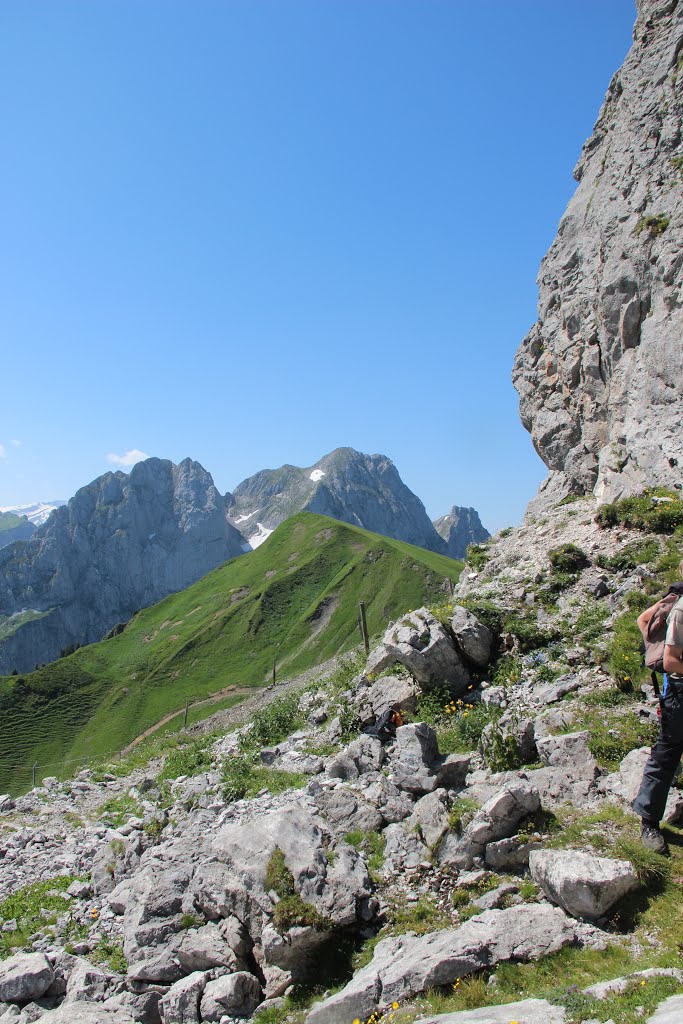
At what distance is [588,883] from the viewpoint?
7.71 m

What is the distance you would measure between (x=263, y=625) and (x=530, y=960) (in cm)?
10750

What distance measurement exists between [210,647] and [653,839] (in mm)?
109078

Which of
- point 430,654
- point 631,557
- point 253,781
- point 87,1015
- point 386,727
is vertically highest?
point 631,557

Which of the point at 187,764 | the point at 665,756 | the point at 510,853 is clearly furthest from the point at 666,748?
the point at 187,764

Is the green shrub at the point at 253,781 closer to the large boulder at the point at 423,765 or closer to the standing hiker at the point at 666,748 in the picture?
the large boulder at the point at 423,765

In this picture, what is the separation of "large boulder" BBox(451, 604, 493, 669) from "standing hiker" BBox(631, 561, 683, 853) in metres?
9.30

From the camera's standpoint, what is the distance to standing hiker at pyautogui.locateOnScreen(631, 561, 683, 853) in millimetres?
8430

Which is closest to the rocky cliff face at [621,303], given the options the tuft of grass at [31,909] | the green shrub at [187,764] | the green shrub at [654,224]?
the green shrub at [654,224]

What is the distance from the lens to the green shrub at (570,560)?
20703mm

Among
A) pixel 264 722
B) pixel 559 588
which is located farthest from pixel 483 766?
pixel 264 722

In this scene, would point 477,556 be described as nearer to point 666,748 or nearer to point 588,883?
point 666,748

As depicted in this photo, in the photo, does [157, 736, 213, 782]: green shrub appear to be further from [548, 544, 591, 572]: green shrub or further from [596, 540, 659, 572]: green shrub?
[596, 540, 659, 572]: green shrub

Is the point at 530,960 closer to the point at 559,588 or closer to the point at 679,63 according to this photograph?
the point at 559,588

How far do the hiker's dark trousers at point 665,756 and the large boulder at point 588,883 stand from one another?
36.9 inches
